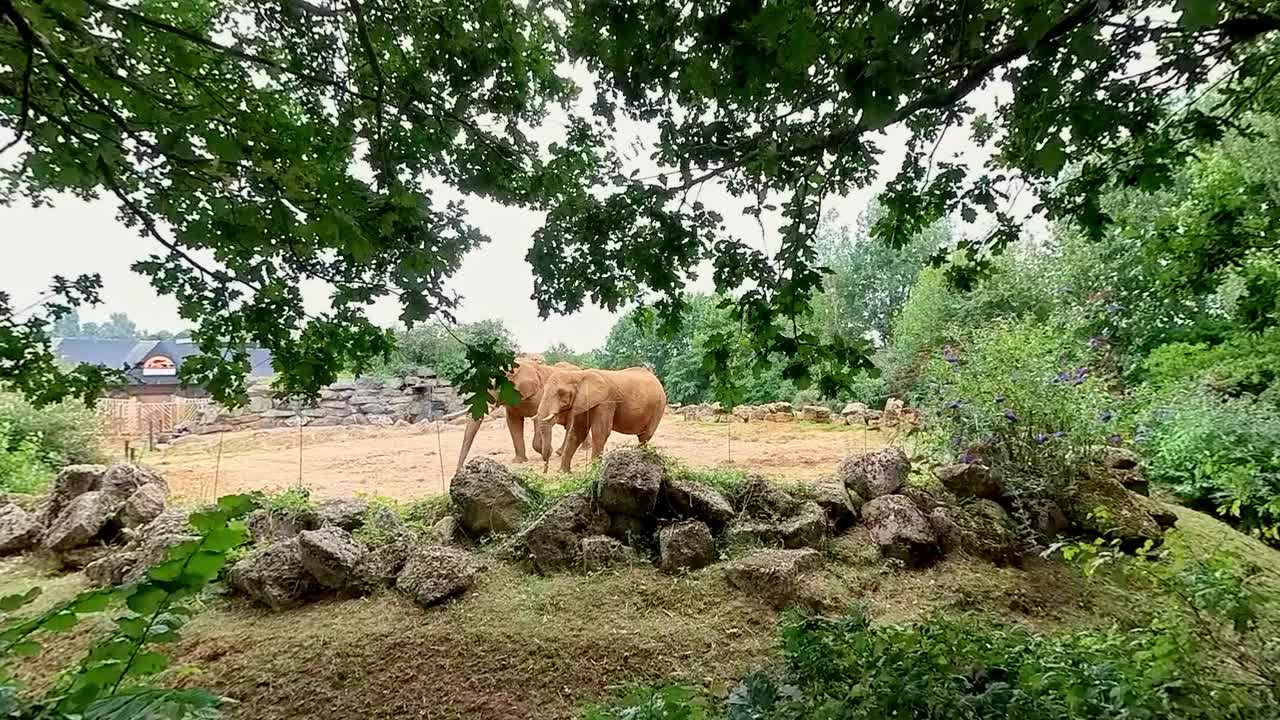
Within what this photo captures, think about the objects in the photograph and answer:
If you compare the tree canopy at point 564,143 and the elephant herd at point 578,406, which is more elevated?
the tree canopy at point 564,143

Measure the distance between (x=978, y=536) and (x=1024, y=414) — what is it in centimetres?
96

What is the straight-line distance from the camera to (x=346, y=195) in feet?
4.78

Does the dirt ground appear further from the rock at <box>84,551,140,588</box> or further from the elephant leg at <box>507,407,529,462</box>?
the rock at <box>84,551,140,588</box>

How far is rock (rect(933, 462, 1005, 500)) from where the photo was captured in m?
4.08

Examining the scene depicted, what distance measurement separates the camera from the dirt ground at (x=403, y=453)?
5.18 metres

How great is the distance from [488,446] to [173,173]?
16.0ft

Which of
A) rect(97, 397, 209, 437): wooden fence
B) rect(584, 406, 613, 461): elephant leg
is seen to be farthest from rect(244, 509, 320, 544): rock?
rect(97, 397, 209, 437): wooden fence

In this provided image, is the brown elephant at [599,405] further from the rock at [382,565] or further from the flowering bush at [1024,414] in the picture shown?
the flowering bush at [1024,414]

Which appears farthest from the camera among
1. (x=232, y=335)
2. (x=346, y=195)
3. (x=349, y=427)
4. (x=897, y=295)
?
(x=897, y=295)

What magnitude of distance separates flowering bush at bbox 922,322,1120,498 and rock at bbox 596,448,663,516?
2214mm

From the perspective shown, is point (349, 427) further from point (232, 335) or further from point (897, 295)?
point (897, 295)

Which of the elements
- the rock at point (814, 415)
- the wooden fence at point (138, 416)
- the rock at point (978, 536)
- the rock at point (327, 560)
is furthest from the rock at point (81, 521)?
the rock at point (814, 415)

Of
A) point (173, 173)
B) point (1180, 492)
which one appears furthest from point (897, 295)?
point (173, 173)

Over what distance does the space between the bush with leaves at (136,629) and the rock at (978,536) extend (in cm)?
373
